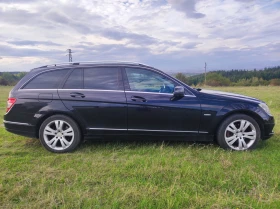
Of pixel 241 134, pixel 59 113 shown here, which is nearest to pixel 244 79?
pixel 241 134

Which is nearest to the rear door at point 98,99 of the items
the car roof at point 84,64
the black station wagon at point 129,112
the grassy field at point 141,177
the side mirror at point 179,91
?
the black station wagon at point 129,112

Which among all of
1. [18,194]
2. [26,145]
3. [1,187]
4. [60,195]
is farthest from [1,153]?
[60,195]

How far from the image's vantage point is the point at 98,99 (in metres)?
4.22

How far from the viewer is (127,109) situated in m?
4.20

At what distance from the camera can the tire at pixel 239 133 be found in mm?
4242

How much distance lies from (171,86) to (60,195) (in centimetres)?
260

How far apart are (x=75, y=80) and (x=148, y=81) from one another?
4.40ft

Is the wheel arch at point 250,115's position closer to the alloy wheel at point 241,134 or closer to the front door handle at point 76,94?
the alloy wheel at point 241,134

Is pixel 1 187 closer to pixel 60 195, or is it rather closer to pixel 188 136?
pixel 60 195

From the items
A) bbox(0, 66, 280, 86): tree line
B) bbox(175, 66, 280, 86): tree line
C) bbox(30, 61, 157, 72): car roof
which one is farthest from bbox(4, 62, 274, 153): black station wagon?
bbox(0, 66, 280, 86): tree line

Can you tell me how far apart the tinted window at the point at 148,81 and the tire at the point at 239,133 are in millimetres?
1168

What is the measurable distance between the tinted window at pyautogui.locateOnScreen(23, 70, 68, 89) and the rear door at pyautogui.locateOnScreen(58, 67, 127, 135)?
0.16 metres

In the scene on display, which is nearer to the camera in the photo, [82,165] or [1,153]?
[82,165]

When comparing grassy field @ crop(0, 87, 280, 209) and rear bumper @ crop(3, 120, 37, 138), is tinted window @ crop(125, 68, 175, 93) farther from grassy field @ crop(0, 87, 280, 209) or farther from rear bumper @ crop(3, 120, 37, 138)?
rear bumper @ crop(3, 120, 37, 138)
